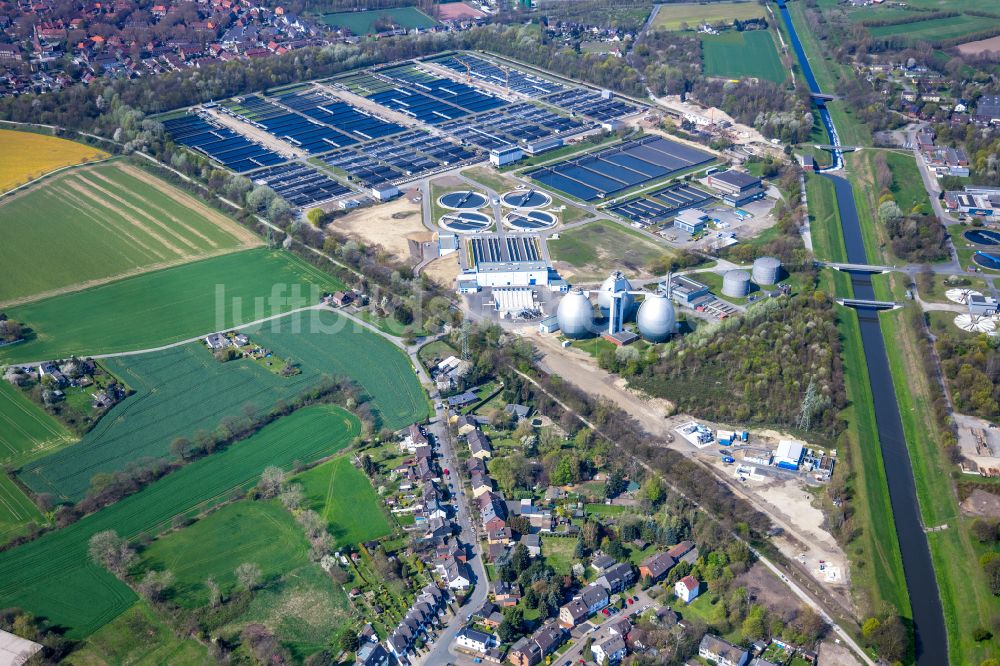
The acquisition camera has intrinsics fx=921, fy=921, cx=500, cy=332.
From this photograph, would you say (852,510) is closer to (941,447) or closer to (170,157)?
(941,447)

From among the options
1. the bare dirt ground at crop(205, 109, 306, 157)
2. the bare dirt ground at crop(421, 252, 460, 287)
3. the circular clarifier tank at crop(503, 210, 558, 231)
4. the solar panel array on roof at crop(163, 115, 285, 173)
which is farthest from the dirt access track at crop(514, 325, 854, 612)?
the bare dirt ground at crop(205, 109, 306, 157)

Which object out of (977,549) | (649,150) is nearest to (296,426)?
(977,549)

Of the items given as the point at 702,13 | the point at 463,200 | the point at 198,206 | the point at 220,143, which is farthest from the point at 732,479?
the point at 702,13

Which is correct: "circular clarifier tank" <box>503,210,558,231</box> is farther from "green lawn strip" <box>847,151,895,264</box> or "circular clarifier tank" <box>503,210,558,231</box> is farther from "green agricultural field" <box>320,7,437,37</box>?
"green agricultural field" <box>320,7,437,37</box>

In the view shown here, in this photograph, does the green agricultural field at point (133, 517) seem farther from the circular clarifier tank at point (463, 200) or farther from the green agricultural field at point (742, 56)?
the green agricultural field at point (742, 56)

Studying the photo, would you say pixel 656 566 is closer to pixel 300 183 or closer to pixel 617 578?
pixel 617 578

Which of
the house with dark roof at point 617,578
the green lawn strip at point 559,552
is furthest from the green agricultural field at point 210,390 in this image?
the house with dark roof at point 617,578
